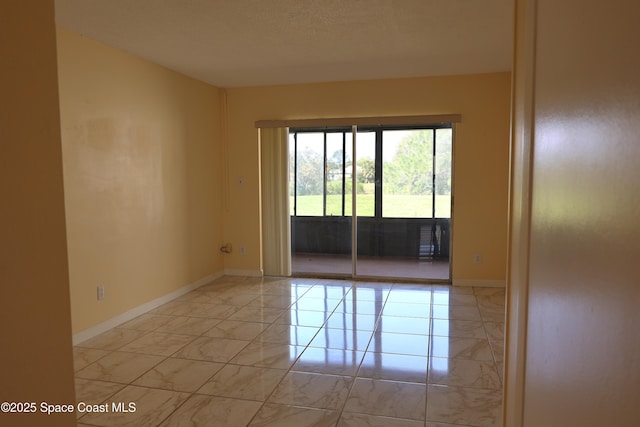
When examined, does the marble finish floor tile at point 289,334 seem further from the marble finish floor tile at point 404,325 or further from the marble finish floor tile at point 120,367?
the marble finish floor tile at point 120,367

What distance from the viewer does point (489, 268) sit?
524 cm

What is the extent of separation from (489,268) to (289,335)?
2.85 m

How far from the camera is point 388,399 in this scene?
2.59m

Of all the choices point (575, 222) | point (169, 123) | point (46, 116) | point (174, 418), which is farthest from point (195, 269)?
point (575, 222)

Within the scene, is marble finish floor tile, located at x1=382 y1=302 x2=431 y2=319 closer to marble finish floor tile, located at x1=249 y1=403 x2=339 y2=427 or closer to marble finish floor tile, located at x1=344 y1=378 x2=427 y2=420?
marble finish floor tile, located at x1=344 y1=378 x2=427 y2=420

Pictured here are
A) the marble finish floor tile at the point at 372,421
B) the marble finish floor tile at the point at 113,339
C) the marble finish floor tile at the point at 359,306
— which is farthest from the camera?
the marble finish floor tile at the point at 359,306

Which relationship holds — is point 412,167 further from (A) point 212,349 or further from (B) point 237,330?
(A) point 212,349

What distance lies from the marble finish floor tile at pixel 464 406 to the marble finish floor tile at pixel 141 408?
1516 millimetres

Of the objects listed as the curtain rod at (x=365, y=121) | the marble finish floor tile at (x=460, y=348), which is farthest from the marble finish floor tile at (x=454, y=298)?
the curtain rod at (x=365, y=121)

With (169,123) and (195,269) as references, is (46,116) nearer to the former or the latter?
(169,123)

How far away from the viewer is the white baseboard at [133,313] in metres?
3.60

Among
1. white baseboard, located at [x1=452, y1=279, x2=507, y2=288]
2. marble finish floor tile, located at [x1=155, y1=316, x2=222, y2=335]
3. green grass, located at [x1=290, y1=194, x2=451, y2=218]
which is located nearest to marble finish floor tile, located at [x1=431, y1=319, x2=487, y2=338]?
white baseboard, located at [x1=452, y1=279, x2=507, y2=288]

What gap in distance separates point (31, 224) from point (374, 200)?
470cm

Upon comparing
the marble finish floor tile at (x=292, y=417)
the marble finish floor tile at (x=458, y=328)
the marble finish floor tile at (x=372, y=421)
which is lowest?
the marble finish floor tile at (x=292, y=417)
